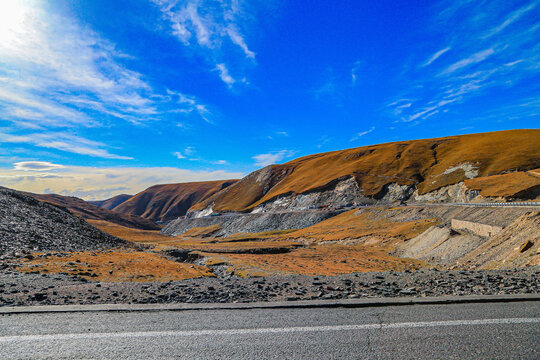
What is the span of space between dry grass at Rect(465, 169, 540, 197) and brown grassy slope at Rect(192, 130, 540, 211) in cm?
2435

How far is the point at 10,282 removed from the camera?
429 inches

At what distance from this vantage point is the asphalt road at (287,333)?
513cm

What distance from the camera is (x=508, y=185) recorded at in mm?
52531

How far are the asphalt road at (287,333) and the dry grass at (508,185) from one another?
54228 millimetres

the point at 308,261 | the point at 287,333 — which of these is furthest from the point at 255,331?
the point at 308,261

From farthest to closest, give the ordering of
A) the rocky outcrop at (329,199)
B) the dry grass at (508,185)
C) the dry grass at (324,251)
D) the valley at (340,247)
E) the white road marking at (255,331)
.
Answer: the rocky outcrop at (329,199) → the dry grass at (508,185) → the dry grass at (324,251) → the valley at (340,247) → the white road marking at (255,331)

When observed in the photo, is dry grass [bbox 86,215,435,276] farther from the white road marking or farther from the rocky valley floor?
the white road marking

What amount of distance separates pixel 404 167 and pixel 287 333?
118039 millimetres

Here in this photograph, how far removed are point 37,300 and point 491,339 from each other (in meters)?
11.6

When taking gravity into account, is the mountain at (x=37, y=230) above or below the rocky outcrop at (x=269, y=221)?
above

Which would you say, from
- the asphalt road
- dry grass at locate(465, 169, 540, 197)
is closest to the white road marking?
the asphalt road

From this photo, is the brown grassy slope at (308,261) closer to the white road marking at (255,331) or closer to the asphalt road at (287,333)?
the asphalt road at (287,333)

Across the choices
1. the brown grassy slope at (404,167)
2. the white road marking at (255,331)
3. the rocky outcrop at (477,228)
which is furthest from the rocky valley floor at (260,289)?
the brown grassy slope at (404,167)

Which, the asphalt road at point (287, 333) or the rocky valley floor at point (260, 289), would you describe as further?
the rocky valley floor at point (260, 289)
